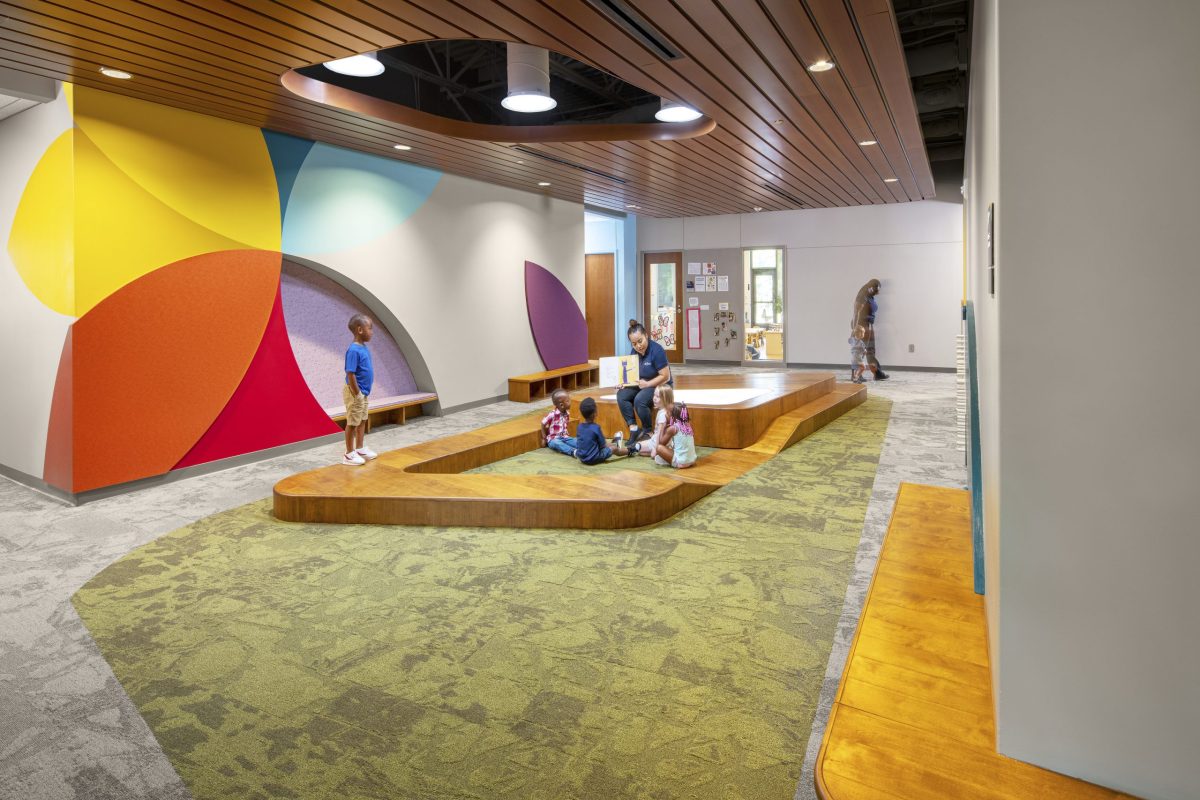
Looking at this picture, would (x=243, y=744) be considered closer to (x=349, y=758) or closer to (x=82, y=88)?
(x=349, y=758)

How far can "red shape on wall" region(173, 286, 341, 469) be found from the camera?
626cm

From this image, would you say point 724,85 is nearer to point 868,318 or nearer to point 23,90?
point 23,90

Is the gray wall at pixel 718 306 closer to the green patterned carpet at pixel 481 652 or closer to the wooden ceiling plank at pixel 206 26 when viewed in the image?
the green patterned carpet at pixel 481 652

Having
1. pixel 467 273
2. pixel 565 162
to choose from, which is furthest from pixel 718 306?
pixel 565 162

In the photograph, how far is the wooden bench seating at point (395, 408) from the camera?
26.6ft

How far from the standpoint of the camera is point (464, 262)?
9.30 m

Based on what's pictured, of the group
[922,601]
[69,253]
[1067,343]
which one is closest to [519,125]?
[69,253]

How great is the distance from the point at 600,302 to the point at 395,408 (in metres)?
7.30

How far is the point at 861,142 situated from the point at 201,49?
6.16m

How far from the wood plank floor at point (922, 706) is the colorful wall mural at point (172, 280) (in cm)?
556

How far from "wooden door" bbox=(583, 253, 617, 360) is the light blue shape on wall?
22.4 feet

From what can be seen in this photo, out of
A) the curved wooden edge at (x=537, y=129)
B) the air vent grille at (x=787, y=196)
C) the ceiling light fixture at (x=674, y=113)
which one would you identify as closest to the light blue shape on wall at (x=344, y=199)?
the curved wooden edge at (x=537, y=129)

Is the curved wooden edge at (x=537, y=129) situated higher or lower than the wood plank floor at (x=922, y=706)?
higher

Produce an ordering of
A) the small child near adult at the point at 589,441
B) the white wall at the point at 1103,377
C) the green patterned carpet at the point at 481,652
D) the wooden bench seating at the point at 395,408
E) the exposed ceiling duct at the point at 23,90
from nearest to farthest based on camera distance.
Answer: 1. the white wall at the point at 1103,377
2. the green patterned carpet at the point at 481,652
3. the exposed ceiling duct at the point at 23,90
4. the small child near adult at the point at 589,441
5. the wooden bench seating at the point at 395,408
